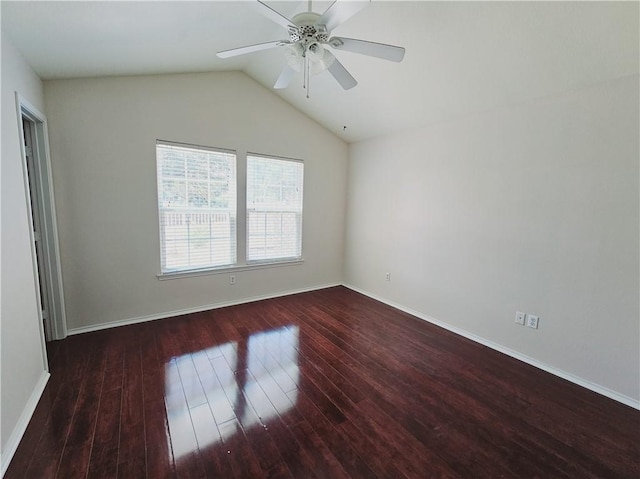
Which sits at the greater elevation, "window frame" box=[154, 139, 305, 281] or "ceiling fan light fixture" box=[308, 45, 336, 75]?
"ceiling fan light fixture" box=[308, 45, 336, 75]

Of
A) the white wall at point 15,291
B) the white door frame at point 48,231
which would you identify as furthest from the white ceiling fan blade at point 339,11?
the white door frame at point 48,231

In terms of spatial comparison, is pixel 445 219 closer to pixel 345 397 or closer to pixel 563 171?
pixel 563 171

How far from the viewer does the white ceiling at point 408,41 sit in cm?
179

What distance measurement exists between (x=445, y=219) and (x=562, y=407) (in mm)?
1964

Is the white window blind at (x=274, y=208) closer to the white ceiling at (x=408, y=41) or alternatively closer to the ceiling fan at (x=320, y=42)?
the white ceiling at (x=408, y=41)

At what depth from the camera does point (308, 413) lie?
1.88m

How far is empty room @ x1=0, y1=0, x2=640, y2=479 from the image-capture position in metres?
1.66

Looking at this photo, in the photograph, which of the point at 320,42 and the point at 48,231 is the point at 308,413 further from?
the point at 48,231

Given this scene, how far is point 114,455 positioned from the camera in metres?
1.53

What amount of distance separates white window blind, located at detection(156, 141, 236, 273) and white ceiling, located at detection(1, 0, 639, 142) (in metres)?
0.94

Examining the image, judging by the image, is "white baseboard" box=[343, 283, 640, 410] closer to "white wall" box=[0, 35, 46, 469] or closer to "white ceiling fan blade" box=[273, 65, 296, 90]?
"white ceiling fan blade" box=[273, 65, 296, 90]

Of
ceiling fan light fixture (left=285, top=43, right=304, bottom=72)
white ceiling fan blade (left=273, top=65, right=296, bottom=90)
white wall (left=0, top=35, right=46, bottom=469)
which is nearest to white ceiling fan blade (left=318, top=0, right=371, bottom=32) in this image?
ceiling fan light fixture (left=285, top=43, right=304, bottom=72)

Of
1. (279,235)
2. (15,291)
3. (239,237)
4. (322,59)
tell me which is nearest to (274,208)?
(279,235)

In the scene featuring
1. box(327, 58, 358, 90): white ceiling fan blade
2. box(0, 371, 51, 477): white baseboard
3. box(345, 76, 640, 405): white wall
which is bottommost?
box(0, 371, 51, 477): white baseboard
